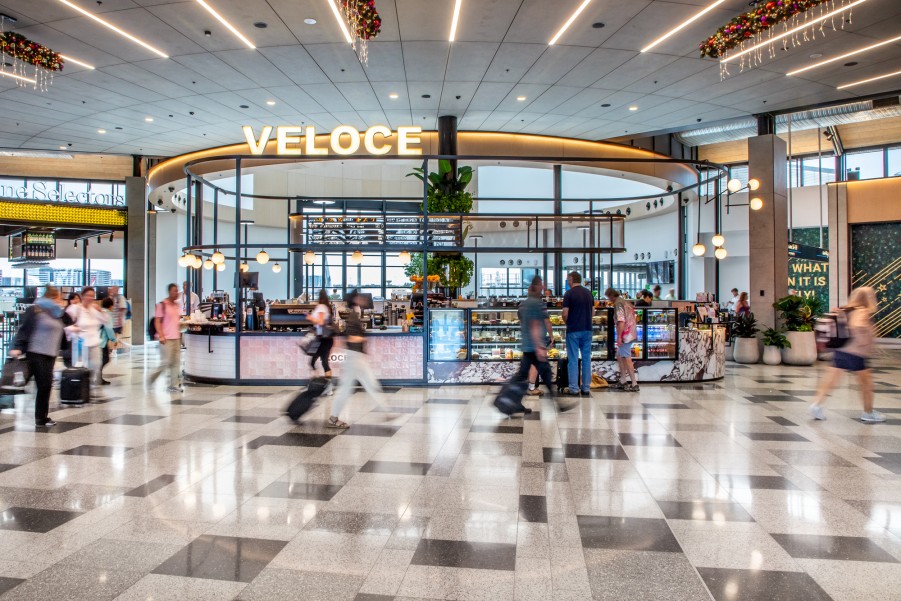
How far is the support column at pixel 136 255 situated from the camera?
56.0 ft

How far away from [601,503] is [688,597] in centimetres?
123

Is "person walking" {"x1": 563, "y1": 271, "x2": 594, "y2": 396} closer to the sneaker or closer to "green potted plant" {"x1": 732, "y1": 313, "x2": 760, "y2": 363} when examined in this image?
Result: the sneaker

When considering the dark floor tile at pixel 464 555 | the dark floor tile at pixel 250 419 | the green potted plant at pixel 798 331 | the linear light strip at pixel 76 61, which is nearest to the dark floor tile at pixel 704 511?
the dark floor tile at pixel 464 555

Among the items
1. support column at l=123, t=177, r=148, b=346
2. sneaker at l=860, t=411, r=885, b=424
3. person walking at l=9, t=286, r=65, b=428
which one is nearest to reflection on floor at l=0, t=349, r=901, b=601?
sneaker at l=860, t=411, r=885, b=424

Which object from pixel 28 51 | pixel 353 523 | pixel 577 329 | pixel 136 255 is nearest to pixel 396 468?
pixel 353 523

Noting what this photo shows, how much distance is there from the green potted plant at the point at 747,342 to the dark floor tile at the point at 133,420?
1146 centimetres

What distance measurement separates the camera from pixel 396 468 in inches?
180

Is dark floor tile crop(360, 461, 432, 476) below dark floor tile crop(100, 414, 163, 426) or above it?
above

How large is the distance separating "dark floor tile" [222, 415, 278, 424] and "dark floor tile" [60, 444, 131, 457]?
1.28 m

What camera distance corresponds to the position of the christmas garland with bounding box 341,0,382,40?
292 inches

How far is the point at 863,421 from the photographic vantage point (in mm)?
6277

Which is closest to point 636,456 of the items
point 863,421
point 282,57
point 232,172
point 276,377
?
point 863,421

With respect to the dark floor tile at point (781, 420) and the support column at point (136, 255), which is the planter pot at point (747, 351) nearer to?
the dark floor tile at point (781, 420)

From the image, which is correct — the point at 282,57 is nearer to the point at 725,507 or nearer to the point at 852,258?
the point at 725,507
